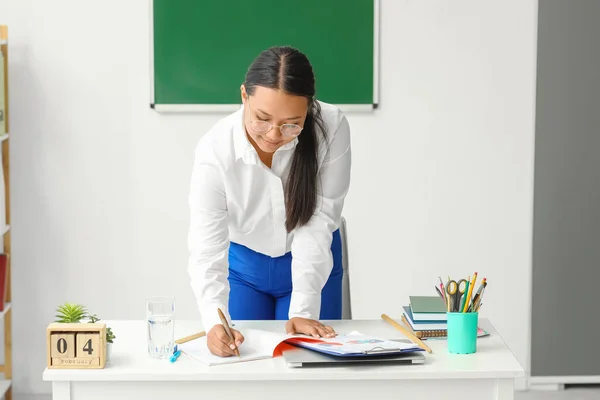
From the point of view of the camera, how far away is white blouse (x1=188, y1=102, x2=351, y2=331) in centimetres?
201

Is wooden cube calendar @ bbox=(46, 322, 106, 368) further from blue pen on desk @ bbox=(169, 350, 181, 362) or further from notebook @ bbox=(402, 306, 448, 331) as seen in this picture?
notebook @ bbox=(402, 306, 448, 331)

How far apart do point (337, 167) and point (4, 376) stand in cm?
212

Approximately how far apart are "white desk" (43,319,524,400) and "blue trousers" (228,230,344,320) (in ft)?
1.80

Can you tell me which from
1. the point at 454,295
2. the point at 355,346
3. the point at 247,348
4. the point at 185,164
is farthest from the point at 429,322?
the point at 185,164

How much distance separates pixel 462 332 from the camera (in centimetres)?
180

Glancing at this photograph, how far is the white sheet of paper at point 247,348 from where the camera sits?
1.75m

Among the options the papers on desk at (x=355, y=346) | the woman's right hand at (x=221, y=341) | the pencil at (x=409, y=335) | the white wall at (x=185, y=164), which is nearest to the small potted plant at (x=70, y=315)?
the woman's right hand at (x=221, y=341)

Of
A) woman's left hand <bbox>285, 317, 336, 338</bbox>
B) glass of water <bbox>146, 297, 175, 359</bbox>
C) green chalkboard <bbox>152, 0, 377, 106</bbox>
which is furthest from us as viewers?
green chalkboard <bbox>152, 0, 377, 106</bbox>

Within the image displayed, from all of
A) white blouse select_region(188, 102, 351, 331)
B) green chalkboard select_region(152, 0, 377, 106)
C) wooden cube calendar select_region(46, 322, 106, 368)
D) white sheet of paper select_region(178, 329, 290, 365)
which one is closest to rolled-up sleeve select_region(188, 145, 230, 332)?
white blouse select_region(188, 102, 351, 331)

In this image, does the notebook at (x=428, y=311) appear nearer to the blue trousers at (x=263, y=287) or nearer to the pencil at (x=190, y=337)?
the blue trousers at (x=263, y=287)

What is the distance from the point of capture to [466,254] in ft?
11.8

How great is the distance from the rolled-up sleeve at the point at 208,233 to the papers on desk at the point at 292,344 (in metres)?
0.14

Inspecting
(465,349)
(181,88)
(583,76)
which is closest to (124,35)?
(181,88)

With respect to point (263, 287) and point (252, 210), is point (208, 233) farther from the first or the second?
point (263, 287)
